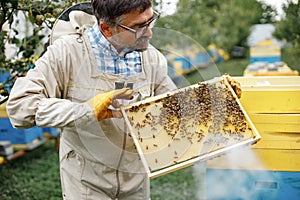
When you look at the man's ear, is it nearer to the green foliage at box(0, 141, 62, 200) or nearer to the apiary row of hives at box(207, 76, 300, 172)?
→ the apiary row of hives at box(207, 76, 300, 172)

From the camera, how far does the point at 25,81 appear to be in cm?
166

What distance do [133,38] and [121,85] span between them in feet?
0.64

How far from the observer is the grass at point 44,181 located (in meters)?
3.86

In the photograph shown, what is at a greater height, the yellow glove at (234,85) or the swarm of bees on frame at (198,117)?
the yellow glove at (234,85)

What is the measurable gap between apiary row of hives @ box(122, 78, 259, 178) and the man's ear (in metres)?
0.29

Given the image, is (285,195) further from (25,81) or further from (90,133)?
(25,81)

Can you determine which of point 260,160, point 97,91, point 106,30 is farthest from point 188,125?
point 260,160

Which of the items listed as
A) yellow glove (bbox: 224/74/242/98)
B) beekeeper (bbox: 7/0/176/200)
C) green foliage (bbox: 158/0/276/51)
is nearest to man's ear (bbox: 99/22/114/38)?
beekeeper (bbox: 7/0/176/200)

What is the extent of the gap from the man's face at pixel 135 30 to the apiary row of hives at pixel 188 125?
23cm

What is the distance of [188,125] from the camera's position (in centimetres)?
182

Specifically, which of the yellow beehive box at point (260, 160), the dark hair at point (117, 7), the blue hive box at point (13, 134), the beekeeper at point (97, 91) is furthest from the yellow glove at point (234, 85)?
the blue hive box at point (13, 134)

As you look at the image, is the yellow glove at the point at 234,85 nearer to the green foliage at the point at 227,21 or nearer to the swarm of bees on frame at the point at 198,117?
the swarm of bees on frame at the point at 198,117

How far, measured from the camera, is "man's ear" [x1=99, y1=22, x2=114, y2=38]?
1752 mm

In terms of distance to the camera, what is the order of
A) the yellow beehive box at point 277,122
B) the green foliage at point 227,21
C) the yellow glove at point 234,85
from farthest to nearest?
the green foliage at point 227,21
the yellow beehive box at point 277,122
the yellow glove at point 234,85
